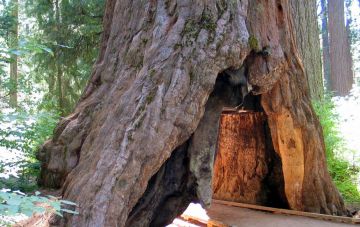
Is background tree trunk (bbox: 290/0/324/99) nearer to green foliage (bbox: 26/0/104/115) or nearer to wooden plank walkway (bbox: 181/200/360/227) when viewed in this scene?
wooden plank walkway (bbox: 181/200/360/227)

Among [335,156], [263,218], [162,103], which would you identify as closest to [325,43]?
[335,156]

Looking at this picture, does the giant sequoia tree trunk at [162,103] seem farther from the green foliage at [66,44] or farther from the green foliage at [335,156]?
the green foliage at [66,44]

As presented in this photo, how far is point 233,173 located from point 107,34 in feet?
11.7

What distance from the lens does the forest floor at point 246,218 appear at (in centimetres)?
574

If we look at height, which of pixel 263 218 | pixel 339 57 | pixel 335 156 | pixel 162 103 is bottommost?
pixel 263 218

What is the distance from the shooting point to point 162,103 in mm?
3828

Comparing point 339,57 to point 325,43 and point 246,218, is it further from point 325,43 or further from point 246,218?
point 246,218

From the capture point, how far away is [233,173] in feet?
24.6

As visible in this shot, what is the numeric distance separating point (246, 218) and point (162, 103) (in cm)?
313

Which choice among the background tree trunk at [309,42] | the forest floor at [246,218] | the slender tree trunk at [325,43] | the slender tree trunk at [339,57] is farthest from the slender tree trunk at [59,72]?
the slender tree trunk at [325,43]

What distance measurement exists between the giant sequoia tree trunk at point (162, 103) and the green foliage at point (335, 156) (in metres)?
3.18

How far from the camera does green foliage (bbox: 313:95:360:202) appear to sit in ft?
27.6

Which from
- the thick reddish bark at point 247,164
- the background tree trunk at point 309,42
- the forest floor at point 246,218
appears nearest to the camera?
the forest floor at point 246,218

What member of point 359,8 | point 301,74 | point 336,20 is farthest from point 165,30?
point 359,8
